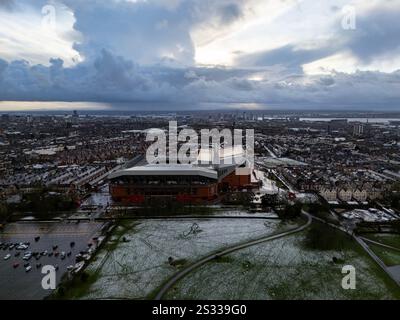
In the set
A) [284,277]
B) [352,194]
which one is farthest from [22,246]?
[352,194]

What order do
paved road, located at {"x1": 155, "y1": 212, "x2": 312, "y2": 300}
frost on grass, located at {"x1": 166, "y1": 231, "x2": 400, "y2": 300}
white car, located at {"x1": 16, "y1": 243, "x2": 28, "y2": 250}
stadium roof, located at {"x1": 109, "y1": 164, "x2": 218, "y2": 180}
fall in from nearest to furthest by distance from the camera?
1. frost on grass, located at {"x1": 166, "y1": 231, "x2": 400, "y2": 300}
2. paved road, located at {"x1": 155, "y1": 212, "x2": 312, "y2": 300}
3. white car, located at {"x1": 16, "y1": 243, "x2": 28, "y2": 250}
4. stadium roof, located at {"x1": 109, "y1": 164, "x2": 218, "y2": 180}

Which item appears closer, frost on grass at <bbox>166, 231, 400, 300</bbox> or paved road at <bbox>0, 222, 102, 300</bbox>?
frost on grass at <bbox>166, 231, 400, 300</bbox>

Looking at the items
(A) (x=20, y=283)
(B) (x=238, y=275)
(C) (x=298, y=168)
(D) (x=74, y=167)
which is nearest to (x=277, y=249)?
(B) (x=238, y=275)

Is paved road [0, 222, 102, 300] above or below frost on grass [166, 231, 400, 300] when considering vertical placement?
below

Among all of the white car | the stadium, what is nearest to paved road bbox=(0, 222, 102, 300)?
the white car

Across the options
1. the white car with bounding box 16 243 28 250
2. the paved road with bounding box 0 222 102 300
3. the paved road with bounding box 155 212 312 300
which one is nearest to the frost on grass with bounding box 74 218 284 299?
the paved road with bounding box 155 212 312 300

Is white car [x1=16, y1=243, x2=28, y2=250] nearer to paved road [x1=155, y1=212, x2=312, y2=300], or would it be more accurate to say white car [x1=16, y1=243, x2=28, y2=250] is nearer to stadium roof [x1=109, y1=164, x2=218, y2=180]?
paved road [x1=155, y1=212, x2=312, y2=300]

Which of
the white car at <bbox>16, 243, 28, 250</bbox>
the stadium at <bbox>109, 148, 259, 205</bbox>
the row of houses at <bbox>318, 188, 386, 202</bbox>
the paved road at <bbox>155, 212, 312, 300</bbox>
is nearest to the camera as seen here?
the paved road at <bbox>155, 212, 312, 300</bbox>

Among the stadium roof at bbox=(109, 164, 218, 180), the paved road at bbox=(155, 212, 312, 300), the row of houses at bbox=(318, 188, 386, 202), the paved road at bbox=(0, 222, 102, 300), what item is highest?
the stadium roof at bbox=(109, 164, 218, 180)

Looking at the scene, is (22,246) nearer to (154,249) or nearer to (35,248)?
(35,248)

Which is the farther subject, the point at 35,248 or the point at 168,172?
the point at 168,172
